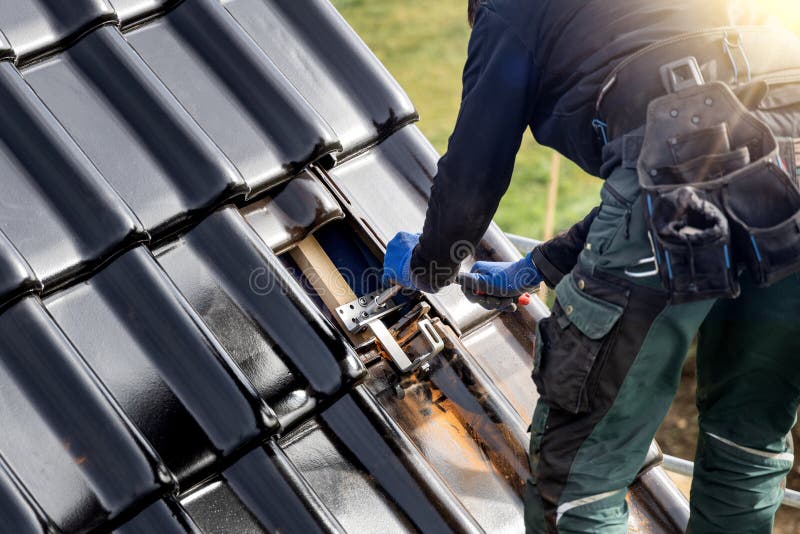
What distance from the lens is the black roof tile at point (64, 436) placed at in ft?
6.13

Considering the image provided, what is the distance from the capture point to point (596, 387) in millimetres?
2016

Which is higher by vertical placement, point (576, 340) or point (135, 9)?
point (135, 9)

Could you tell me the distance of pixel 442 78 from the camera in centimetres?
963

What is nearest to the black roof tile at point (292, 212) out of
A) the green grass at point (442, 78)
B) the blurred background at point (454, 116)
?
the blurred background at point (454, 116)

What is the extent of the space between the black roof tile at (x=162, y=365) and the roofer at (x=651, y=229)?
0.57 metres

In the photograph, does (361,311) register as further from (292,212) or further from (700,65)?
(700,65)

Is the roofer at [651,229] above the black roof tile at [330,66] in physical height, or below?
below

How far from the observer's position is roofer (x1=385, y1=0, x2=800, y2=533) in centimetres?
191

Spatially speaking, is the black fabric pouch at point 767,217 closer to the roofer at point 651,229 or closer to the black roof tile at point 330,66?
the roofer at point 651,229

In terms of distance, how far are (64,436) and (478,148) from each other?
1.13 metres

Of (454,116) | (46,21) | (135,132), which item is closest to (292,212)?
(135,132)

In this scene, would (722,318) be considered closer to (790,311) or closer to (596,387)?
(790,311)

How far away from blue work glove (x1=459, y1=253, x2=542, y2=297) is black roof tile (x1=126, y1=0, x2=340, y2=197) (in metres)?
0.52

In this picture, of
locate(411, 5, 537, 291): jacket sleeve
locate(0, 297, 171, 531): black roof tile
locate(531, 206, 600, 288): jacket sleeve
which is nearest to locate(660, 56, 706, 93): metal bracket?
locate(411, 5, 537, 291): jacket sleeve
